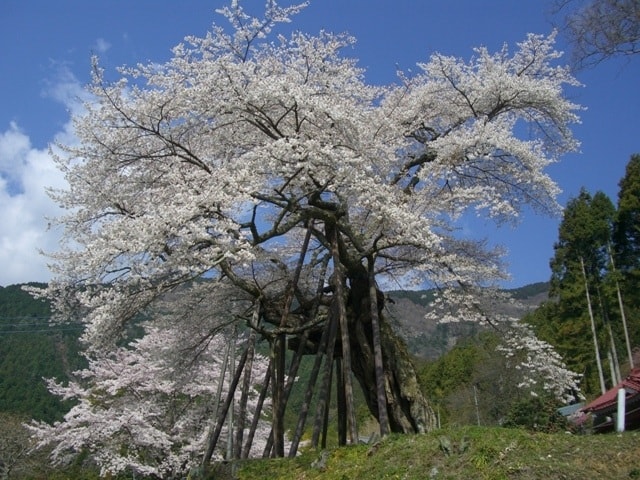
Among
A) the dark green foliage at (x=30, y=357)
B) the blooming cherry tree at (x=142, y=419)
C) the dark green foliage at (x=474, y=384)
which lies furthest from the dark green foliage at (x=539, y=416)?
the dark green foliage at (x=30, y=357)

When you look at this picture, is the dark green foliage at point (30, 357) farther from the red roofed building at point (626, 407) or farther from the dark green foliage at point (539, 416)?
the red roofed building at point (626, 407)

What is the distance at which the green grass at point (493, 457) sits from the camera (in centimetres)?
633

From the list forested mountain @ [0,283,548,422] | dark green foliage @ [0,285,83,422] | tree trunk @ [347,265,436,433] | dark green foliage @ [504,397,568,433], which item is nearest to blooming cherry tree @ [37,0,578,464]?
tree trunk @ [347,265,436,433]

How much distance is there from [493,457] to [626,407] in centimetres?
586

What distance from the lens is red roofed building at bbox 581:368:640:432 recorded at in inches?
397

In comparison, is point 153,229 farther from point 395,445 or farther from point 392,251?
point 392,251

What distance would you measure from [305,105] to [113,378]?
14.9 m

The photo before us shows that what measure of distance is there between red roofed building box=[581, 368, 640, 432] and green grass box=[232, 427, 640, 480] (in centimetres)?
335

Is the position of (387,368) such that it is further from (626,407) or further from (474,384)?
(474,384)

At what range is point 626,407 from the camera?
11375mm

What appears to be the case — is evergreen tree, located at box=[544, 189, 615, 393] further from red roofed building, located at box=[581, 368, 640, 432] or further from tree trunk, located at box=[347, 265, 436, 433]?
tree trunk, located at box=[347, 265, 436, 433]

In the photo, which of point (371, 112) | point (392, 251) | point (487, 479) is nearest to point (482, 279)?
point (392, 251)

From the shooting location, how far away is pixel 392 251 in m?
14.0

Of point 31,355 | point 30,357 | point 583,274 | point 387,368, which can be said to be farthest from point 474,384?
point 31,355
